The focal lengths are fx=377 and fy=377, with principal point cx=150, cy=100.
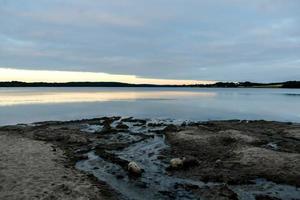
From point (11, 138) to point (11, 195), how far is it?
731 inches

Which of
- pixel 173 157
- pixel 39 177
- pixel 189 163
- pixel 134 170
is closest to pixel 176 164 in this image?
pixel 189 163

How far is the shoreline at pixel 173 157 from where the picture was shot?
67.2 ft

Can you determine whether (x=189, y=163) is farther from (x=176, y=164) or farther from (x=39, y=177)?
(x=39, y=177)

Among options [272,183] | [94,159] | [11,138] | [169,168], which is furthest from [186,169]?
[11,138]

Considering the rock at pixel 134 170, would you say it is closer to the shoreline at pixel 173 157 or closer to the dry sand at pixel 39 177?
the shoreline at pixel 173 157

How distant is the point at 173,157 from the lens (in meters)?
28.6

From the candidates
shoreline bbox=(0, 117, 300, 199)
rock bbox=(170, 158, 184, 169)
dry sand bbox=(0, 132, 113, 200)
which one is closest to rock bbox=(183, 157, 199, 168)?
shoreline bbox=(0, 117, 300, 199)

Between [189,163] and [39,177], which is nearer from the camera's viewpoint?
[39,177]

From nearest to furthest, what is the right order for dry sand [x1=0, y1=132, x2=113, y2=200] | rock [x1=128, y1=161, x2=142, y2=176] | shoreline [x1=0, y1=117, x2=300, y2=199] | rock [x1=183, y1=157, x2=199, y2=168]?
dry sand [x1=0, y1=132, x2=113, y2=200]
shoreline [x1=0, y1=117, x2=300, y2=199]
rock [x1=128, y1=161, x2=142, y2=176]
rock [x1=183, y1=157, x2=199, y2=168]

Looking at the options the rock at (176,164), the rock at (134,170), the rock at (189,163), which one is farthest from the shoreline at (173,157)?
the rock at (134,170)

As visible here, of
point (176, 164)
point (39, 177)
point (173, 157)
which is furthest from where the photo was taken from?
point (173, 157)

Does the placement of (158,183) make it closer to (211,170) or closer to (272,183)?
(211,170)

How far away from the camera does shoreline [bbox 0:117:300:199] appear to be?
20.5 meters

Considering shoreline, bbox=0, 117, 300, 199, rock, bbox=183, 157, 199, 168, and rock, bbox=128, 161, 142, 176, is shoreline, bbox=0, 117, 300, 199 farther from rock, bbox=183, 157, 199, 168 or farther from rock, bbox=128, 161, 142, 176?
rock, bbox=128, 161, 142, 176
